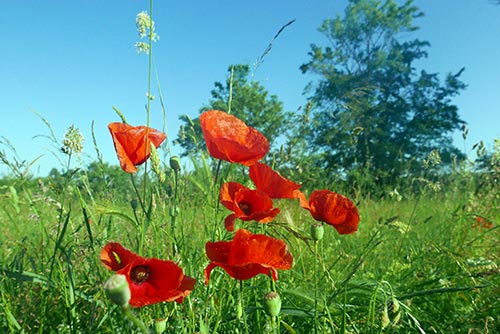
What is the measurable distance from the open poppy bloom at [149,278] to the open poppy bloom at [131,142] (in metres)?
0.27

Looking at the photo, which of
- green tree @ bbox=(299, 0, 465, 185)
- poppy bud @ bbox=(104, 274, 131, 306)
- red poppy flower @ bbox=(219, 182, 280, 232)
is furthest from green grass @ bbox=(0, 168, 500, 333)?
green tree @ bbox=(299, 0, 465, 185)

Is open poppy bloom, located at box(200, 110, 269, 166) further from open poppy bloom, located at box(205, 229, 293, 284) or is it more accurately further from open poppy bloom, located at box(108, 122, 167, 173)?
open poppy bloom, located at box(205, 229, 293, 284)

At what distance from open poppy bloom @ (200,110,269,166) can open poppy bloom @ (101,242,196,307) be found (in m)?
0.32

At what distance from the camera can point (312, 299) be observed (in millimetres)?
1126

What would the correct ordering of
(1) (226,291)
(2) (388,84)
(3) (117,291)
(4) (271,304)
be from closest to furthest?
(3) (117,291) → (4) (271,304) → (1) (226,291) → (2) (388,84)

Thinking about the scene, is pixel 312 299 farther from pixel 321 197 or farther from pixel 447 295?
pixel 447 295

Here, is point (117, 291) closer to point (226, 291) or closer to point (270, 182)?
point (270, 182)

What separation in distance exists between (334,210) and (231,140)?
0.35 m

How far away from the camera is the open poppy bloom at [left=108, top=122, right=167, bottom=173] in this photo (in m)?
1.06

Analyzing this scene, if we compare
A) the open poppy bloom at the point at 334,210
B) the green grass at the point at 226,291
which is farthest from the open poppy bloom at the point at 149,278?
the open poppy bloom at the point at 334,210

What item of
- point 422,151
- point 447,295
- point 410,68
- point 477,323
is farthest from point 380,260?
point 410,68

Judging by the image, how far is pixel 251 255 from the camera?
33.4 inches

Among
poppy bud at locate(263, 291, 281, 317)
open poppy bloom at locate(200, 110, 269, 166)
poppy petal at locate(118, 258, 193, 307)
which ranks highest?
open poppy bloom at locate(200, 110, 269, 166)

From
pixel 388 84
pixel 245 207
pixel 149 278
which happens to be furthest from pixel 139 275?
pixel 388 84
